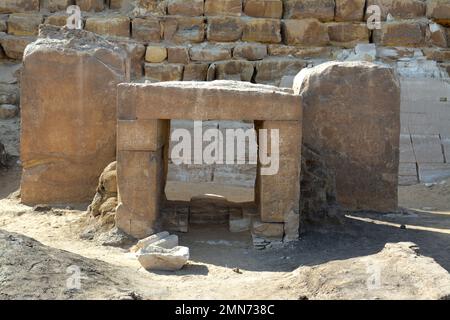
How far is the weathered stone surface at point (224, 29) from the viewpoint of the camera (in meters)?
15.5

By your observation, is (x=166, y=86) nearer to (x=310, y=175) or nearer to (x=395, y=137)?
(x=310, y=175)

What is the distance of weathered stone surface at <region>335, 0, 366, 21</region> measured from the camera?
1577cm

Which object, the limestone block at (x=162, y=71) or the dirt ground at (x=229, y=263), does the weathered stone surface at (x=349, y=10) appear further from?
the dirt ground at (x=229, y=263)

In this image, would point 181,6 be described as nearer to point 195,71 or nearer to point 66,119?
point 195,71

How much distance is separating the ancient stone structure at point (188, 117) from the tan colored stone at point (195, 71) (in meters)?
8.37

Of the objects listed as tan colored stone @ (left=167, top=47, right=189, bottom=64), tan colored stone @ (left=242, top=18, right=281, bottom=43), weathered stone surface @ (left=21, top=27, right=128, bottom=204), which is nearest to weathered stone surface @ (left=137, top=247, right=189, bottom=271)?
weathered stone surface @ (left=21, top=27, right=128, bottom=204)

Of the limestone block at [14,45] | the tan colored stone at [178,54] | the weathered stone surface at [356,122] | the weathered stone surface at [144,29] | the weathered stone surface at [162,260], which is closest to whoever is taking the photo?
the weathered stone surface at [162,260]

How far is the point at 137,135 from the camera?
22.0 feet

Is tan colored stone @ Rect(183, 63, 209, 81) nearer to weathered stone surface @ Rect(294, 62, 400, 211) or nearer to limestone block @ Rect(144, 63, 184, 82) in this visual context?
→ limestone block @ Rect(144, 63, 184, 82)

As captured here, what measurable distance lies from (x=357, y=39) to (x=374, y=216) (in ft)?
28.4

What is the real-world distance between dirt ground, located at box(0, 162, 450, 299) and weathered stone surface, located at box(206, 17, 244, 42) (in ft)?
26.9

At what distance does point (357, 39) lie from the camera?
1573cm

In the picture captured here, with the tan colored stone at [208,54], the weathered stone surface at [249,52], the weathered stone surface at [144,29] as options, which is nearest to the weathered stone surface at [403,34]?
the weathered stone surface at [249,52]
